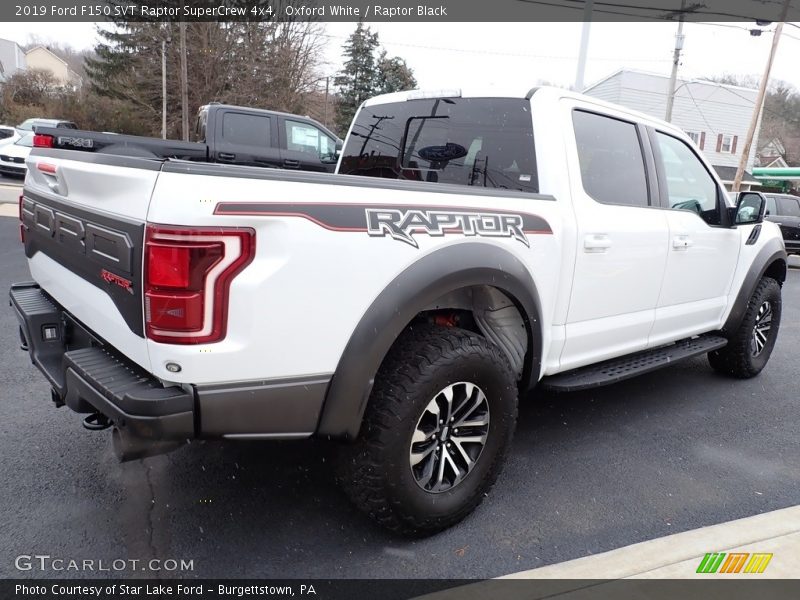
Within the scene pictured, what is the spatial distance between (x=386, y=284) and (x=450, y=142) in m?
1.53

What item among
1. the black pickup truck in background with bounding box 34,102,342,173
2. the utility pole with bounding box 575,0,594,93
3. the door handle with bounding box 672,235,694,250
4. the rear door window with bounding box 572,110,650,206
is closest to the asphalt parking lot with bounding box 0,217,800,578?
the door handle with bounding box 672,235,694,250

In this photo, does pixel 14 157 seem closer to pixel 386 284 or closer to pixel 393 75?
pixel 386 284

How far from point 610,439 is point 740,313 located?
1693mm

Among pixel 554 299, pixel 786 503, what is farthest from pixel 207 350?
pixel 786 503

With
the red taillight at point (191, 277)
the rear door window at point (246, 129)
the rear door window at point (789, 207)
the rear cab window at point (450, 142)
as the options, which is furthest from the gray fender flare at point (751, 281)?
the rear door window at point (789, 207)

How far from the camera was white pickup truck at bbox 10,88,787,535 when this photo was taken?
6.25ft

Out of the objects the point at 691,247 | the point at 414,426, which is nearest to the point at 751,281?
the point at 691,247

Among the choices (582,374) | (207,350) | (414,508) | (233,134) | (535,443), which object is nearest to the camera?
(207,350)

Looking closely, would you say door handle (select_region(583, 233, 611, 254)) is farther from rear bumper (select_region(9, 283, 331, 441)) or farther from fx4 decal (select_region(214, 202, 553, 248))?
rear bumper (select_region(9, 283, 331, 441))

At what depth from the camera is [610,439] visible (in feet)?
12.3

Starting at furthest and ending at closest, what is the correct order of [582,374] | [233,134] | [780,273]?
[233,134], [780,273], [582,374]

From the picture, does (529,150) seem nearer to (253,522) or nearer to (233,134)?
(253,522)

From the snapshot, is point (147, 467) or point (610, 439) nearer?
point (147, 467)

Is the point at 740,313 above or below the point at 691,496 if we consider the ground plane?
above
